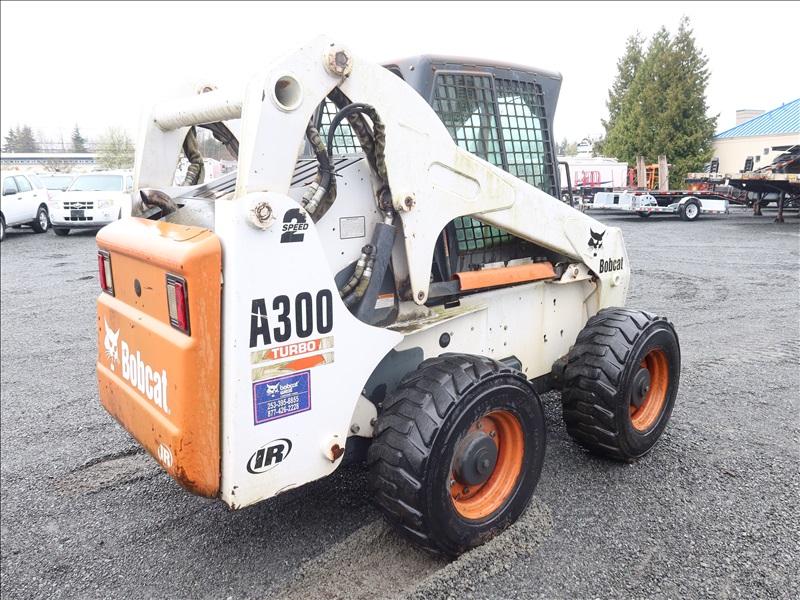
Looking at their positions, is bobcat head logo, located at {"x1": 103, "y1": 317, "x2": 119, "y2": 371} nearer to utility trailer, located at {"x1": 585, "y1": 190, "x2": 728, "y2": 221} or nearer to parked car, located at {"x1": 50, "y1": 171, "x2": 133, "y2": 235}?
parked car, located at {"x1": 50, "y1": 171, "x2": 133, "y2": 235}

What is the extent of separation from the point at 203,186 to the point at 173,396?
1349mm

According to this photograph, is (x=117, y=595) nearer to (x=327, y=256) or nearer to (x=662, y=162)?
(x=327, y=256)

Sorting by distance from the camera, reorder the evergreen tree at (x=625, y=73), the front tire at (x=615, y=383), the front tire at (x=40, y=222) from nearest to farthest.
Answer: the front tire at (x=615, y=383), the front tire at (x=40, y=222), the evergreen tree at (x=625, y=73)

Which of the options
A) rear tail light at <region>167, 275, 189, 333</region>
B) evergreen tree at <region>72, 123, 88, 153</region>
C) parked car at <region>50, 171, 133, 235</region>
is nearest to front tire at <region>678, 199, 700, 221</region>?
parked car at <region>50, 171, 133, 235</region>

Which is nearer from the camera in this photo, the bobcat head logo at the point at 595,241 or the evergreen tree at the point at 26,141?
the bobcat head logo at the point at 595,241

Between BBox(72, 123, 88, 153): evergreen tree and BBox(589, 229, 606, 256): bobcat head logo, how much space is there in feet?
274

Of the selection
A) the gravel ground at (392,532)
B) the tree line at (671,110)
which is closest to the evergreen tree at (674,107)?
the tree line at (671,110)

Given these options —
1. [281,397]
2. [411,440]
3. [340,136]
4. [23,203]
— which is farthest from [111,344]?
[23,203]

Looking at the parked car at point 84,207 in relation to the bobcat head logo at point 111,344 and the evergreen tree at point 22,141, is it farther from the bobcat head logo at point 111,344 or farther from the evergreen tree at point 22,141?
the evergreen tree at point 22,141

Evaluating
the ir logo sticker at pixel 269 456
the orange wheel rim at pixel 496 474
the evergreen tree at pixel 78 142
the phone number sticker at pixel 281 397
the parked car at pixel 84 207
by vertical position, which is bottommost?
the orange wheel rim at pixel 496 474

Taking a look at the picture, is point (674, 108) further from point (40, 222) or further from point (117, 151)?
point (117, 151)

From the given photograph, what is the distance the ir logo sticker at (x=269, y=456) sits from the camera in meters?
2.43

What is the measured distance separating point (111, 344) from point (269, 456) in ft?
3.87

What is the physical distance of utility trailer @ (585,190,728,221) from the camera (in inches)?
871
